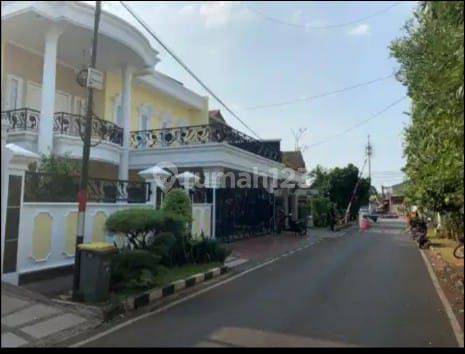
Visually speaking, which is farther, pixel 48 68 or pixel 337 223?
pixel 337 223

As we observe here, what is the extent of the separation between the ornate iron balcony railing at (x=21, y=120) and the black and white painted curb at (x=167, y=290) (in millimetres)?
7359

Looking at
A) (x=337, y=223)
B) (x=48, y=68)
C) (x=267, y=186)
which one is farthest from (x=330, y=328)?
(x=337, y=223)

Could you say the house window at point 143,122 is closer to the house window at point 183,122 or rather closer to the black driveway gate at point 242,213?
the house window at point 183,122

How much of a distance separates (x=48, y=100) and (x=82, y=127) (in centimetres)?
208

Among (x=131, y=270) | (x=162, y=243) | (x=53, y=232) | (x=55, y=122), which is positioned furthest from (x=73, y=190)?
(x=55, y=122)

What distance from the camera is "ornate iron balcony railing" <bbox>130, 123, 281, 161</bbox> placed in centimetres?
1747

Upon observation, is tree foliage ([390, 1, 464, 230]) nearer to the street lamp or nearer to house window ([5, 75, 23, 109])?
the street lamp

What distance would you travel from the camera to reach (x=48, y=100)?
43.5ft

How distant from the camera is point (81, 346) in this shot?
5719 millimetres

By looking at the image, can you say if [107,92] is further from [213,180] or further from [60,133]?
[213,180]

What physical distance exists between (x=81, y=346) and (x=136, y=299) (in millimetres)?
1988

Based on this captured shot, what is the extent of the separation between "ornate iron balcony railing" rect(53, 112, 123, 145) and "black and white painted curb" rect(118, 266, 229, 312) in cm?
589

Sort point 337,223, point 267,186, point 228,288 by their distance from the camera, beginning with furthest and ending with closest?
1. point 337,223
2. point 267,186
3. point 228,288

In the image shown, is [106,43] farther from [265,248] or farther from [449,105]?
[449,105]
